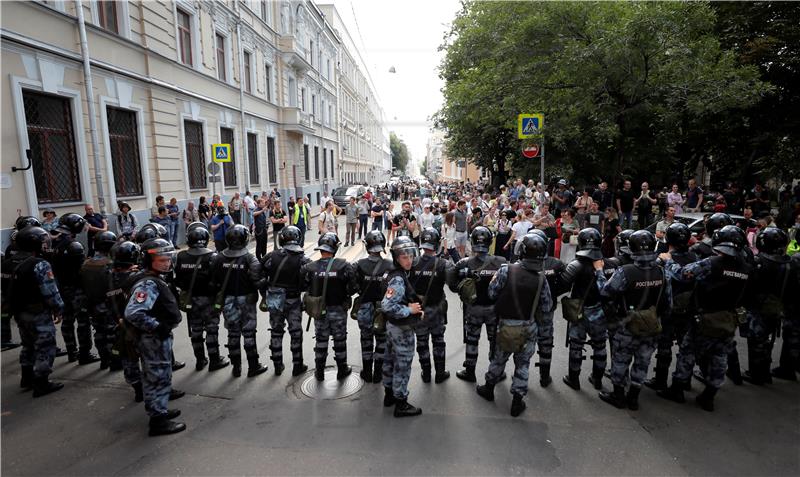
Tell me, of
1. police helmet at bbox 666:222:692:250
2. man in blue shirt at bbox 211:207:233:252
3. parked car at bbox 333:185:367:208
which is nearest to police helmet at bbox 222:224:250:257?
police helmet at bbox 666:222:692:250

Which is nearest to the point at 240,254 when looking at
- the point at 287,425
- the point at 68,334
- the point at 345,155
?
the point at 287,425

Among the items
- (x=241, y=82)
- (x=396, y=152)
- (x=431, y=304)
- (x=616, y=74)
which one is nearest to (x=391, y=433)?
(x=431, y=304)

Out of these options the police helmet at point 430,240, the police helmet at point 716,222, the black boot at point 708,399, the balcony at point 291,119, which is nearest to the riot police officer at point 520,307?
the police helmet at point 430,240

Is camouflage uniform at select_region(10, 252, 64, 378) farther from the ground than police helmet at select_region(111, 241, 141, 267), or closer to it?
closer to it

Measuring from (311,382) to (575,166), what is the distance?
18.0 meters

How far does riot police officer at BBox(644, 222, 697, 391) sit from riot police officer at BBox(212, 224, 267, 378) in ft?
15.5

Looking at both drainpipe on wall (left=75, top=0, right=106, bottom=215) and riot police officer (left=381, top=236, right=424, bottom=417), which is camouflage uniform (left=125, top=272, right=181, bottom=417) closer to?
riot police officer (left=381, top=236, right=424, bottom=417)

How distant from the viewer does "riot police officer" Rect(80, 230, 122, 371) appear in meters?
5.13

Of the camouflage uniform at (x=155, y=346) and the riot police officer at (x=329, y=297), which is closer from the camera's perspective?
the camouflage uniform at (x=155, y=346)

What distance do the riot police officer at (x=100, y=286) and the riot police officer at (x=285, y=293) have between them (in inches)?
73.3

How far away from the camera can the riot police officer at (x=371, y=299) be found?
5070 mm

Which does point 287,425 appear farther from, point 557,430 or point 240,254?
point 557,430

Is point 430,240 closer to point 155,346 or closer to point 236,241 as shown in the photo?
point 236,241

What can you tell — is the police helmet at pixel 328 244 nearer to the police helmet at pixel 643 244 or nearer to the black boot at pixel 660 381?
the police helmet at pixel 643 244
